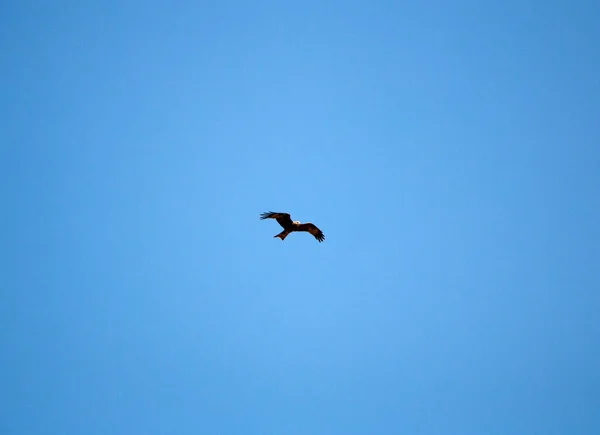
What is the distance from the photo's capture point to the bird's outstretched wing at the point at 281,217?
25.1 metres

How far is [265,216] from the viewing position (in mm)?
25078

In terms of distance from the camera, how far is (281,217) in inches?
1003

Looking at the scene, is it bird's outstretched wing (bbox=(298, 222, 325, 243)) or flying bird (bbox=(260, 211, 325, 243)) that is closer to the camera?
flying bird (bbox=(260, 211, 325, 243))

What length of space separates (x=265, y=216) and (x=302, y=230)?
253 cm

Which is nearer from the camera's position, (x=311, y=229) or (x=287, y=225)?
(x=287, y=225)

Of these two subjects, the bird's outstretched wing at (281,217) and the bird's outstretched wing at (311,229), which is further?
the bird's outstretched wing at (311,229)

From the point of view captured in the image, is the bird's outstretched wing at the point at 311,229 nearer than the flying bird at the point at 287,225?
No

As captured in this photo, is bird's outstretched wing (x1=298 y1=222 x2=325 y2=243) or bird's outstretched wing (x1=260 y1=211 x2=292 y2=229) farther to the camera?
bird's outstretched wing (x1=298 y1=222 x2=325 y2=243)

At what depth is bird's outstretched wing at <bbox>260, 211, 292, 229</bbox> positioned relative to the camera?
2506 cm

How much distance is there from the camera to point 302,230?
26969 millimetres

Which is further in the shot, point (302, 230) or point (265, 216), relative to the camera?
point (302, 230)

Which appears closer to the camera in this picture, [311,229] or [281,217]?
[281,217]
